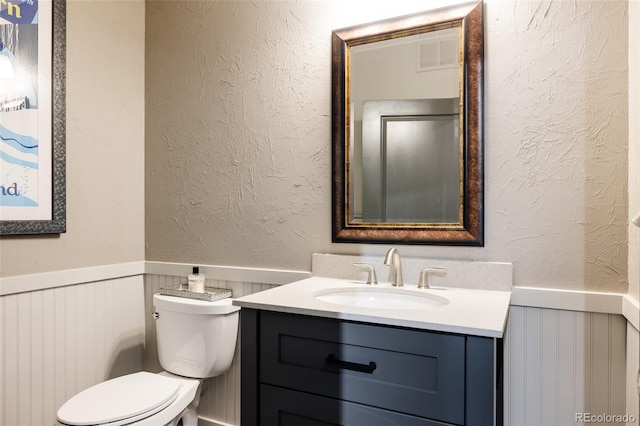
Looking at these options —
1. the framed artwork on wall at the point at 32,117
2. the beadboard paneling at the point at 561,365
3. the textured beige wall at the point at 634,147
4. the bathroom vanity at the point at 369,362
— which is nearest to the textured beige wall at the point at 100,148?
the framed artwork on wall at the point at 32,117

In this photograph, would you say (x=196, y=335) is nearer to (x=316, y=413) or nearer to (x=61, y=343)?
(x=61, y=343)

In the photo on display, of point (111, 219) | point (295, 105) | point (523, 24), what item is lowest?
point (111, 219)

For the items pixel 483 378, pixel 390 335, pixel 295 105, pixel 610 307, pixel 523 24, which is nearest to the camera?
pixel 483 378

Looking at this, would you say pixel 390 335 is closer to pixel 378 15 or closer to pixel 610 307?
pixel 610 307

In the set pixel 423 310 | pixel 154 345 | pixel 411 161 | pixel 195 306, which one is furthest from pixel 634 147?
→ pixel 154 345

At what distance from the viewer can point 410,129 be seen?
1481 mm

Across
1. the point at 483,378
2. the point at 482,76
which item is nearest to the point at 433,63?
the point at 482,76

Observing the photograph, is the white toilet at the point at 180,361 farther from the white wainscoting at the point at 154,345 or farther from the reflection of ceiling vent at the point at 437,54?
the reflection of ceiling vent at the point at 437,54

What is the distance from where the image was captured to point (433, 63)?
4.75 feet

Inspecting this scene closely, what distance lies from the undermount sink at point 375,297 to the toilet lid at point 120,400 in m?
0.66

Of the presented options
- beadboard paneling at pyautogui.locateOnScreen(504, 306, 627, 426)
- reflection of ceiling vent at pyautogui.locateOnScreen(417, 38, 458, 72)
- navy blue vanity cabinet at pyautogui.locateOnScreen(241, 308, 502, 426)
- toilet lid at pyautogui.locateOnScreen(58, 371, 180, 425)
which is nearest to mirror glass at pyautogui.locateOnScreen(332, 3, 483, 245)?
reflection of ceiling vent at pyautogui.locateOnScreen(417, 38, 458, 72)

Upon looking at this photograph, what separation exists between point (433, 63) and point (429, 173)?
0.39m

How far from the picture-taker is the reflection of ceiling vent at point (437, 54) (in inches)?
55.8

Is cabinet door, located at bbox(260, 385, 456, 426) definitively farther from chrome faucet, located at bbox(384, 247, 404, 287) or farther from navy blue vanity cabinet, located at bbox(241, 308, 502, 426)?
chrome faucet, located at bbox(384, 247, 404, 287)
